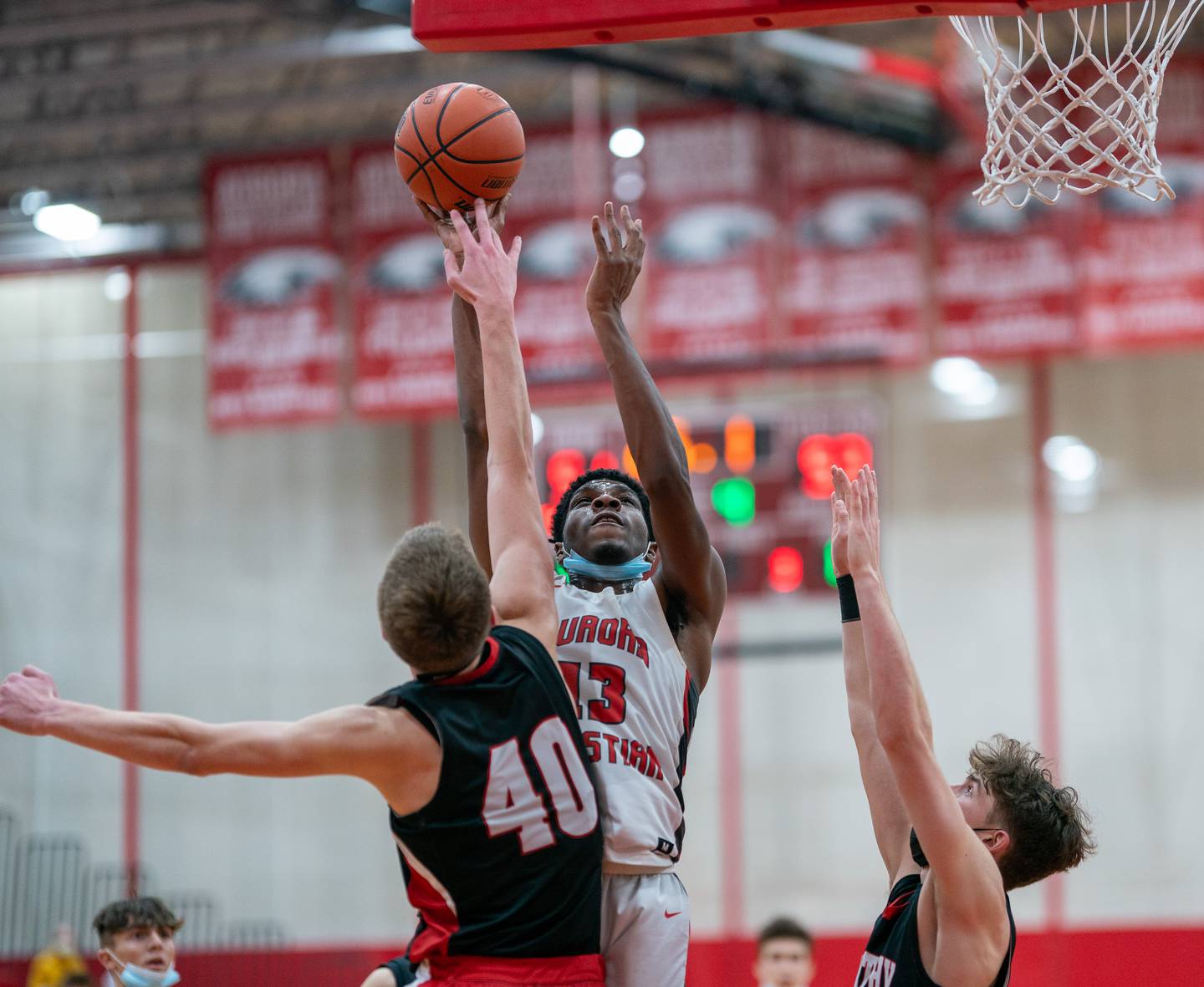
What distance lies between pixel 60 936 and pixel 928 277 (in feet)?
30.5

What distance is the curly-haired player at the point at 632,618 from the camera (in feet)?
13.7

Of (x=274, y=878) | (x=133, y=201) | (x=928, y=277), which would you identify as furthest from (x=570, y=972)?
(x=133, y=201)

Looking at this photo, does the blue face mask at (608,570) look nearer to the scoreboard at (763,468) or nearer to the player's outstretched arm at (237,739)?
the player's outstretched arm at (237,739)

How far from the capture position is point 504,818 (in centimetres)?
350

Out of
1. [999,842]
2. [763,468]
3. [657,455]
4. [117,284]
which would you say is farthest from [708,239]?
[999,842]

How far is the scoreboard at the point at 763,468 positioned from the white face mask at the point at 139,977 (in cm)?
552

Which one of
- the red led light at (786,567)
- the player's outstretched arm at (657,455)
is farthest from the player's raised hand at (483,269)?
the red led light at (786,567)

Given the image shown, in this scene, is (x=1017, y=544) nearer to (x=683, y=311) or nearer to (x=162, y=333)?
(x=683, y=311)

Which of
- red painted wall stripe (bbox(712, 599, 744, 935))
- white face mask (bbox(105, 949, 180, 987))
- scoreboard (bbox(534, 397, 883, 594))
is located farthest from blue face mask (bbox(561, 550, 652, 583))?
red painted wall stripe (bbox(712, 599, 744, 935))

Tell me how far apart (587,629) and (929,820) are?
119 centimetres

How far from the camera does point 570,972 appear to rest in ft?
12.0

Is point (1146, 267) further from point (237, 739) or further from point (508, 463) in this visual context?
point (237, 739)

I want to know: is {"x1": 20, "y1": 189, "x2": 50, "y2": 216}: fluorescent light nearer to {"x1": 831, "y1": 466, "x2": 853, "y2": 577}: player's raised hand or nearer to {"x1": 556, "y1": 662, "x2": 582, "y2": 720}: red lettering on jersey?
{"x1": 556, "y1": 662, "x2": 582, "y2": 720}: red lettering on jersey

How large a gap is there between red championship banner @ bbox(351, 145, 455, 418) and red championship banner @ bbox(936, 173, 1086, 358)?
429 centimetres
